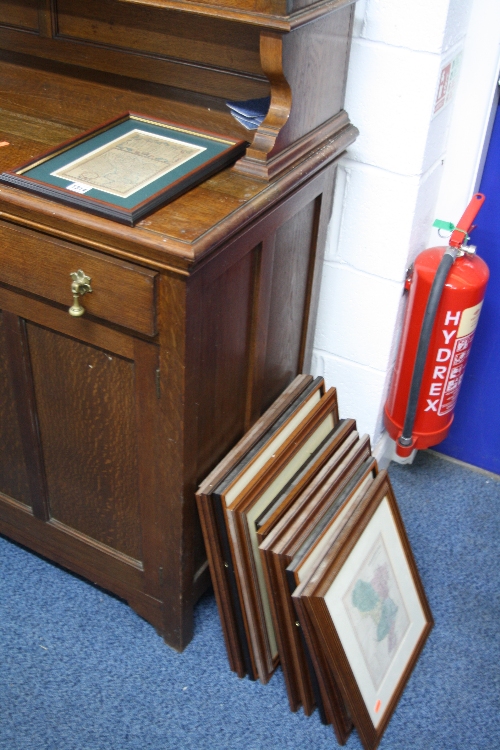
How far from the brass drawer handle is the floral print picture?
0.72m

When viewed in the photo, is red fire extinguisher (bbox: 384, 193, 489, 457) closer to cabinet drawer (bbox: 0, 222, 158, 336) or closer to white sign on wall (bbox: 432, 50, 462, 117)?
white sign on wall (bbox: 432, 50, 462, 117)

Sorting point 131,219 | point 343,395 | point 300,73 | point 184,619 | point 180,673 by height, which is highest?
point 300,73

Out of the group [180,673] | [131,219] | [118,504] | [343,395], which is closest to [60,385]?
[118,504]

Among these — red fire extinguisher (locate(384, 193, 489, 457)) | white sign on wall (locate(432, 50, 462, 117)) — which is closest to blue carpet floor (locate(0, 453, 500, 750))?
red fire extinguisher (locate(384, 193, 489, 457))

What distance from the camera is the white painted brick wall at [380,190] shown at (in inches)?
58.1

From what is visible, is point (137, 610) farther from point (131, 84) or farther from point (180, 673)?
point (131, 84)

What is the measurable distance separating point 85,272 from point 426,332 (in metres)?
0.78

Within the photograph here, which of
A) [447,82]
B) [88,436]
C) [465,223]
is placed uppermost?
[447,82]

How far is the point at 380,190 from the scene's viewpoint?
64.7 inches

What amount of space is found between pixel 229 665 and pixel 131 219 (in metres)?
0.99

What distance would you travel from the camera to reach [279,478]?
1.55 meters

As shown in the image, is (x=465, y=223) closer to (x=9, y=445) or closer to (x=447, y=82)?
(x=447, y=82)

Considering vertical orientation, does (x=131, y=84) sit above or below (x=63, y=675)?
above

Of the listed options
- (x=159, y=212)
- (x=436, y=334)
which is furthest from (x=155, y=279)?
(x=436, y=334)
